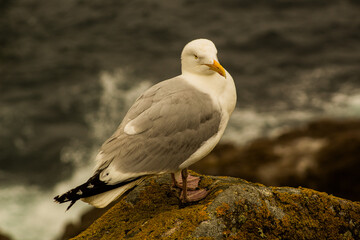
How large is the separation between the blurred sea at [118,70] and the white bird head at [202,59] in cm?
689

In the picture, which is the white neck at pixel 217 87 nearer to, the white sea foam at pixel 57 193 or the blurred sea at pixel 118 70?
the white sea foam at pixel 57 193

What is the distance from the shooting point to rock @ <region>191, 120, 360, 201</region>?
8.51 metres

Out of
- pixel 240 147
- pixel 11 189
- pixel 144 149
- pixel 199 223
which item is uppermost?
pixel 144 149

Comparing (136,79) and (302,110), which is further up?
(136,79)

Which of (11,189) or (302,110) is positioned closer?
(11,189)

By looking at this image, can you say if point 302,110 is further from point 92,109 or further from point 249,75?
point 92,109

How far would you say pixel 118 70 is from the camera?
612 inches

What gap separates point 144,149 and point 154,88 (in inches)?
32.6

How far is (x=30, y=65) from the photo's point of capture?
15.7 meters

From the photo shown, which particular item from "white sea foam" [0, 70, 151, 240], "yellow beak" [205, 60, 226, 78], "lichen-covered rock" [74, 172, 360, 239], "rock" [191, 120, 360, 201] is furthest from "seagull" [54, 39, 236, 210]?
"white sea foam" [0, 70, 151, 240]

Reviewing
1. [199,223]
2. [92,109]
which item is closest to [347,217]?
[199,223]

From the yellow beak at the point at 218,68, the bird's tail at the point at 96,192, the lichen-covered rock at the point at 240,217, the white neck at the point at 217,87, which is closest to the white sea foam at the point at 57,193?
the lichen-covered rock at the point at 240,217

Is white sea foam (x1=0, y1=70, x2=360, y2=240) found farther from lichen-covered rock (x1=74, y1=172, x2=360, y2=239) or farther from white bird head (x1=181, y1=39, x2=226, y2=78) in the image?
white bird head (x1=181, y1=39, x2=226, y2=78)

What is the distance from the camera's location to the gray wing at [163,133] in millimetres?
4688
